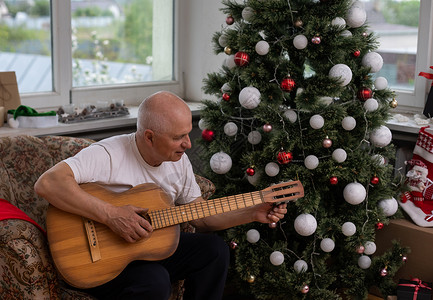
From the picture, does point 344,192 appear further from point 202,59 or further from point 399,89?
point 202,59

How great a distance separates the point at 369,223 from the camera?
250 cm

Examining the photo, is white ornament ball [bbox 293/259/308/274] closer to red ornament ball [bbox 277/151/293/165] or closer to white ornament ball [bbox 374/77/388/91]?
red ornament ball [bbox 277/151/293/165]

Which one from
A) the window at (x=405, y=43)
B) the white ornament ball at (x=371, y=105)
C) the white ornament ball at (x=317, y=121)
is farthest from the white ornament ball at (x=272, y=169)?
the window at (x=405, y=43)

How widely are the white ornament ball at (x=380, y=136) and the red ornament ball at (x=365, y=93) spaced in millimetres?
140

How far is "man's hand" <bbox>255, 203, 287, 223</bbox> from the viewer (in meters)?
2.05

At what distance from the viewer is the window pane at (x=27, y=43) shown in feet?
9.30

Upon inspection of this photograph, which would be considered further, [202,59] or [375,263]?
[202,59]

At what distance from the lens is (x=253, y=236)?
8.21 ft

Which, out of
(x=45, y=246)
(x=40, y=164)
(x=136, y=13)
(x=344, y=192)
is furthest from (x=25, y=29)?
(x=344, y=192)

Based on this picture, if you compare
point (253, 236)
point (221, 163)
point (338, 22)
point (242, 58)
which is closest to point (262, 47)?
point (242, 58)

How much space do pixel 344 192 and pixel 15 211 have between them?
129 centimetres

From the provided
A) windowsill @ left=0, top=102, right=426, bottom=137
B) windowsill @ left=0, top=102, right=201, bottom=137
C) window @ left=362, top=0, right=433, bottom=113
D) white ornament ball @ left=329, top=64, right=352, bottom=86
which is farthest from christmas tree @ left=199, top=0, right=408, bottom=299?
window @ left=362, top=0, right=433, bottom=113

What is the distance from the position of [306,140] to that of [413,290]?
81cm

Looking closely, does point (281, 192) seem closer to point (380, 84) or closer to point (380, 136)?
point (380, 136)
